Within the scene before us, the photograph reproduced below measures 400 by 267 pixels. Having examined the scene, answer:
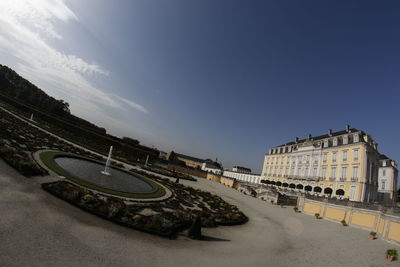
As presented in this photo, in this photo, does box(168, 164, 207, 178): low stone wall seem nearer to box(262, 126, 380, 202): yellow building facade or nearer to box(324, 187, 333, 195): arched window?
box(262, 126, 380, 202): yellow building facade

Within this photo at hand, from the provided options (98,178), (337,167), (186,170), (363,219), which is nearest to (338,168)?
(337,167)

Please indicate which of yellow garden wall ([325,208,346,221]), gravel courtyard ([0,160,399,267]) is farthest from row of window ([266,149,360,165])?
gravel courtyard ([0,160,399,267])

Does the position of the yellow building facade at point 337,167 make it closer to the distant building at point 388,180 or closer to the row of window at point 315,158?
the row of window at point 315,158

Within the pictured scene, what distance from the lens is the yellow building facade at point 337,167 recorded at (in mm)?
34969

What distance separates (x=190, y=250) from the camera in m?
8.73

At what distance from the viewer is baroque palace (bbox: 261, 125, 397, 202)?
3503cm

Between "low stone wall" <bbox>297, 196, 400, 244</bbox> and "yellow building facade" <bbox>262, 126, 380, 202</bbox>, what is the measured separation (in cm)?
1328

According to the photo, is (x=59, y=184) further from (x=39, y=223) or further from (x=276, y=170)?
(x=276, y=170)

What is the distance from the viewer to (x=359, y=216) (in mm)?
19781

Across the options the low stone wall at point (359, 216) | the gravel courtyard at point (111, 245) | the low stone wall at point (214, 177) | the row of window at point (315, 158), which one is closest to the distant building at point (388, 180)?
the row of window at point (315, 158)

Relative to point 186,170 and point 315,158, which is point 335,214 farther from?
point 186,170

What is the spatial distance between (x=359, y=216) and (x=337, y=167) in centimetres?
2327

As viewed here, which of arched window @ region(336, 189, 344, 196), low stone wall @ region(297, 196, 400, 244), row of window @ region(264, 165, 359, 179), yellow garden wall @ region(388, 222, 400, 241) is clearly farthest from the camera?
row of window @ region(264, 165, 359, 179)

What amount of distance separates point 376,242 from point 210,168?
4284 inches
